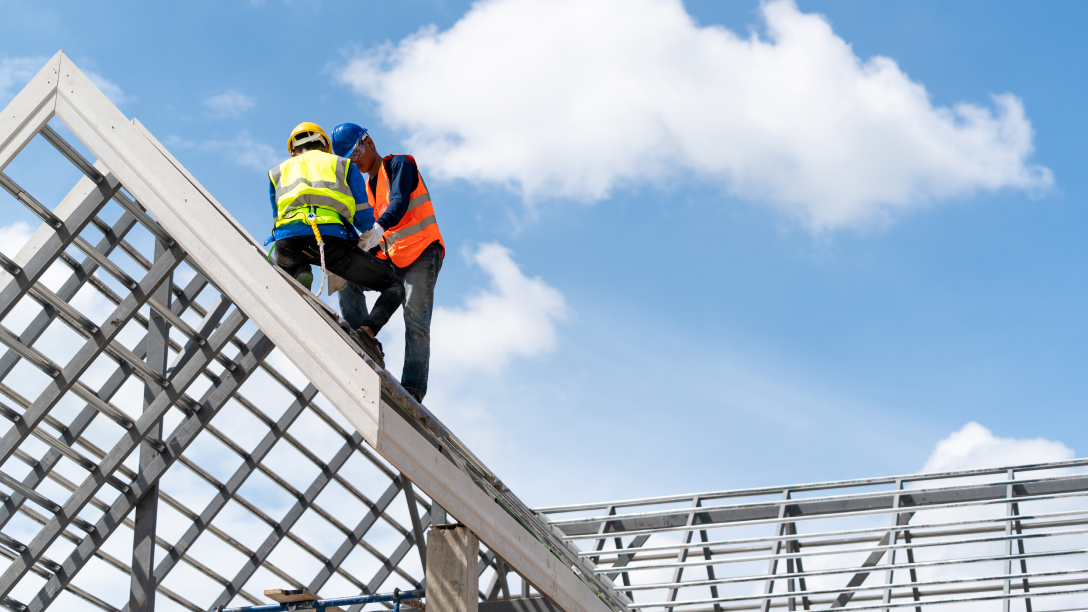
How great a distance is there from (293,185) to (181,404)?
304cm

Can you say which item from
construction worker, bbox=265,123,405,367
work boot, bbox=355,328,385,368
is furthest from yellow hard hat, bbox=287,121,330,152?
work boot, bbox=355,328,385,368

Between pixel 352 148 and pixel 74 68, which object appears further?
pixel 352 148

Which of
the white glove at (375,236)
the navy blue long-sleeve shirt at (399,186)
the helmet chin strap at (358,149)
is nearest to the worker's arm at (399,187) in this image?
the navy blue long-sleeve shirt at (399,186)

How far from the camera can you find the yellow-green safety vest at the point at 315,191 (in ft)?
24.6

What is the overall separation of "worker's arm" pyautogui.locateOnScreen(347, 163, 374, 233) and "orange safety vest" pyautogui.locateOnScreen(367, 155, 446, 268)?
14.1 inches

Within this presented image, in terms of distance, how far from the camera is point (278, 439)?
10.6m

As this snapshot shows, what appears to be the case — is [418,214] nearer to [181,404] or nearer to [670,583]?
[181,404]

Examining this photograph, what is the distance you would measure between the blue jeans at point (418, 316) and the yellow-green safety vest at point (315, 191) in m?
0.80

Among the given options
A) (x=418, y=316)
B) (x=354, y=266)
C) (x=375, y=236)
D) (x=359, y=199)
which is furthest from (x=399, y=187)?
(x=418, y=316)

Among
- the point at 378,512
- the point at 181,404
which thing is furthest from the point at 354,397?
the point at 378,512

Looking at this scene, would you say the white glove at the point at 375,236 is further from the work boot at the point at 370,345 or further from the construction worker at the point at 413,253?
the work boot at the point at 370,345

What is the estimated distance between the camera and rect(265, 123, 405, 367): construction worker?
7504 mm

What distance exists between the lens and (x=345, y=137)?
827 cm

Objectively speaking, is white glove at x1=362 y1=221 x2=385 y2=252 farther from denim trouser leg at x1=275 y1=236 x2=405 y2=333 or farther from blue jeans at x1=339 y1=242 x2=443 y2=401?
blue jeans at x1=339 y1=242 x2=443 y2=401
